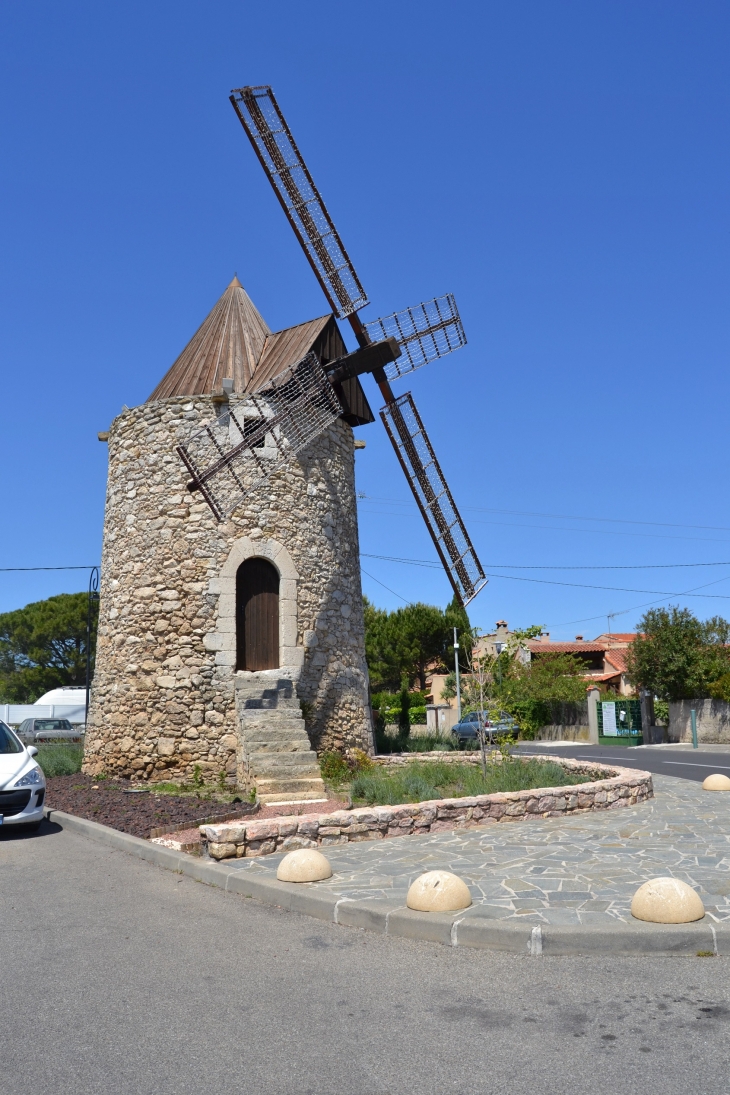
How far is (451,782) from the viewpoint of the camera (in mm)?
12305

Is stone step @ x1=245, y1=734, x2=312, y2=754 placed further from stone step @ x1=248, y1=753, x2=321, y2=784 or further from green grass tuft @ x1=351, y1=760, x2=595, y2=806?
green grass tuft @ x1=351, y1=760, x2=595, y2=806

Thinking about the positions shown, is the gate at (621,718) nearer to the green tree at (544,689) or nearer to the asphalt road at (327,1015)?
the green tree at (544,689)

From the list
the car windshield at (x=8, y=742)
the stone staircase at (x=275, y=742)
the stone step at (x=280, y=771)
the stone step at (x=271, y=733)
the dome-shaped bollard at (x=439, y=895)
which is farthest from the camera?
the stone step at (x=271, y=733)

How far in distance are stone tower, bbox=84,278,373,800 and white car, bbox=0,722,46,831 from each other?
3424 millimetres

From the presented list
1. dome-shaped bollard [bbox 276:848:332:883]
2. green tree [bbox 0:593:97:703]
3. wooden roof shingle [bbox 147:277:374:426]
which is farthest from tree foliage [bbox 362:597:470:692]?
dome-shaped bollard [bbox 276:848:332:883]

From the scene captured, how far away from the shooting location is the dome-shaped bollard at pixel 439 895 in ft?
18.4

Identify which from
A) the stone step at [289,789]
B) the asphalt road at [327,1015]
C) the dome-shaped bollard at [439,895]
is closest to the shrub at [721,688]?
the stone step at [289,789]

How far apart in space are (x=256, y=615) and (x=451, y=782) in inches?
179

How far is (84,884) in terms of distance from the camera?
7262 millimetres

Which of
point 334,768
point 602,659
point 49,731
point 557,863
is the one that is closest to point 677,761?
point 334,768

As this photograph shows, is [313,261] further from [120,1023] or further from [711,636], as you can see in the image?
[711,636]

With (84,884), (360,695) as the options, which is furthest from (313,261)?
(84,884)

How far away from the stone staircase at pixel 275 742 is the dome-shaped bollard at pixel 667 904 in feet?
22.7

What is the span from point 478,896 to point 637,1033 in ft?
7.42
